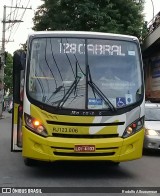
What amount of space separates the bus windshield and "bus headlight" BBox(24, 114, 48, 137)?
0.39 metres

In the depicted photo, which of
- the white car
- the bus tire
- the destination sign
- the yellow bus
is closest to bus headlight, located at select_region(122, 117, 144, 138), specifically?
the yellow bus

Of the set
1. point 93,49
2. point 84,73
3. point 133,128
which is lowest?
point 133,128

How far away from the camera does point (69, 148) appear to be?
902cm

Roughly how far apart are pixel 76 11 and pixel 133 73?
21.6 metres

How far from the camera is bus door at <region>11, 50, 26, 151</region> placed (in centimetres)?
980

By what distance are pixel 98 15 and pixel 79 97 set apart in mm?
21150

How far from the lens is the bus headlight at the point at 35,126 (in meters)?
9.09

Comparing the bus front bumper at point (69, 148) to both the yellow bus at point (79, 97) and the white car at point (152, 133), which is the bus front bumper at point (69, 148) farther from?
the white car at point (152, 133)

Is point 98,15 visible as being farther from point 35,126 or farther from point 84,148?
point 84,148

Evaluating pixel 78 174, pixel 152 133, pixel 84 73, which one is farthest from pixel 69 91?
pixel 152 133

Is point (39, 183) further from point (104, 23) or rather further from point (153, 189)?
point (104, 23)

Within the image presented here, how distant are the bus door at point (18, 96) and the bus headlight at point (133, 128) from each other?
230cm

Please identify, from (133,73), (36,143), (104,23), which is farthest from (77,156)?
(104,23)

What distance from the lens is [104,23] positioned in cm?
→ 3044
